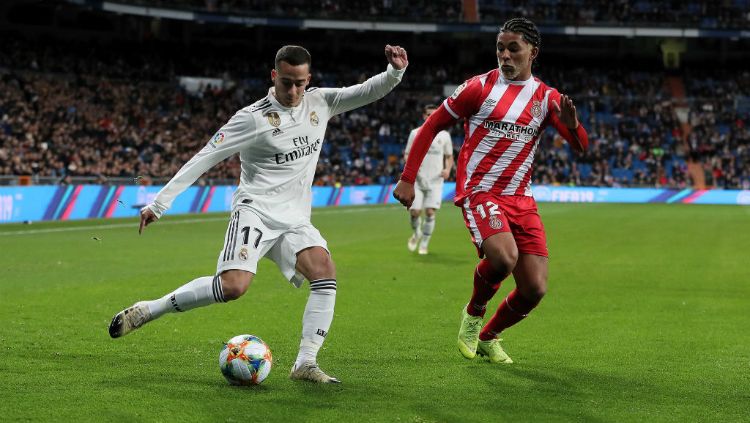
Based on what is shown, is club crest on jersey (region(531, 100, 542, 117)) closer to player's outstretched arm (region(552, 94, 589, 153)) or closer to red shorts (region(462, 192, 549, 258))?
player's outstretched arm (region(552, 94, 589, 153))

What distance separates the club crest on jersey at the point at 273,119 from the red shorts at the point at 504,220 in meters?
1.61

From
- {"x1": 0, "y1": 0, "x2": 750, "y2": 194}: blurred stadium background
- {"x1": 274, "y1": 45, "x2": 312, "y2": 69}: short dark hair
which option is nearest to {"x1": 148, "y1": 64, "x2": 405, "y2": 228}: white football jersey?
{"x1": 274, "y1": 45, "x2": 312, "y2": 69}: short dark hair

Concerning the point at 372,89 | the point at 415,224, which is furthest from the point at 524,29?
the point at 415,224

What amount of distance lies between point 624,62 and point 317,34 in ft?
65.2

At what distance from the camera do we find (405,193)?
7.00 m

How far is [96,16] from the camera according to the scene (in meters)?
52.9

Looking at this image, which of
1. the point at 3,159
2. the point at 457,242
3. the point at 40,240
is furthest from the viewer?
the point at 3,159

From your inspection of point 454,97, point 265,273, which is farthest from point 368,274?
point 454,97

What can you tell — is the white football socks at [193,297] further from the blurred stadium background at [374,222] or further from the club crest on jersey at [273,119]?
the club crest on jersey at [273,119]

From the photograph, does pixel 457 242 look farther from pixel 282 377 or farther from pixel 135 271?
pixel 282 377

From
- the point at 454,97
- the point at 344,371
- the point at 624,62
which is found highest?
the point at 454,97

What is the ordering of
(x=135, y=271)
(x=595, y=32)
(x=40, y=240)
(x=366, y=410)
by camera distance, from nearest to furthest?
1. (x=366, y=410)
2. (x=135, y=271)
3. (x=40, y=240)
4. (x=595, y=32)

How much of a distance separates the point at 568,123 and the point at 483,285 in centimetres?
142

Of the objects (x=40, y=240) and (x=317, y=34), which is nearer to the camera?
(x=40, y=240)
